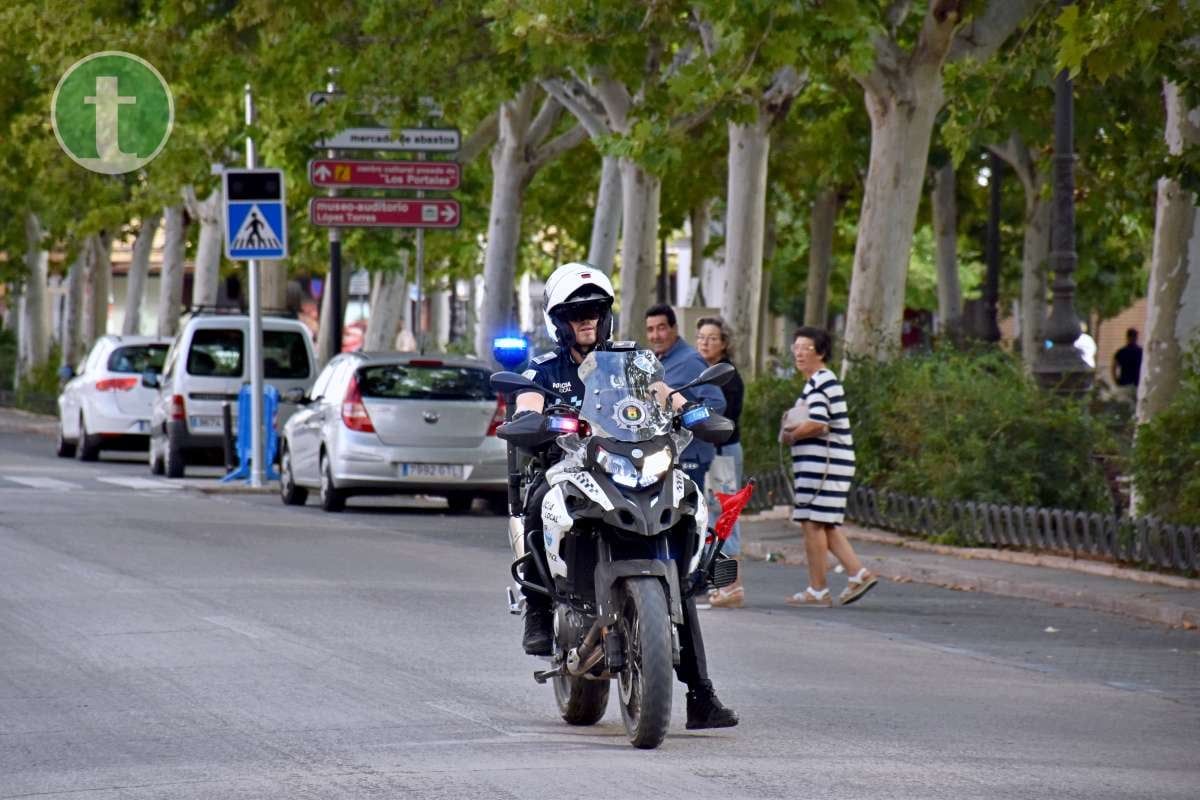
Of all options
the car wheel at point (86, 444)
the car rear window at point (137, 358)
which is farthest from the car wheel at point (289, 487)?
the car wheel at point (86, 444)

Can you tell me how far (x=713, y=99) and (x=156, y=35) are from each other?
7.97m

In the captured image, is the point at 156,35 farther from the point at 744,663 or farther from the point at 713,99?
the point at 744,663

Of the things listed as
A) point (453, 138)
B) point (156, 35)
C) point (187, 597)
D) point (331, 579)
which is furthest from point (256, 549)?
point (453, 138)

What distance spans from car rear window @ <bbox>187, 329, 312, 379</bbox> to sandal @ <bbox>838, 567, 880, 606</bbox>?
15.4 m

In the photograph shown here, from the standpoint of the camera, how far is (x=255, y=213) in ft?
86.7

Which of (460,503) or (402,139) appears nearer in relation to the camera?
(460,503)

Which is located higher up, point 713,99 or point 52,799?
point 713,99

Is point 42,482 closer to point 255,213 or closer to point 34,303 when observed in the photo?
point 255,213

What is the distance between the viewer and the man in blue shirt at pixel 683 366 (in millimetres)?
13859

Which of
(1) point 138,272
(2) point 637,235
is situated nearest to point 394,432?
(2) point 637,235

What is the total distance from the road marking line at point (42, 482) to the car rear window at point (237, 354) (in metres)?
2.65

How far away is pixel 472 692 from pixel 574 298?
6.17ft

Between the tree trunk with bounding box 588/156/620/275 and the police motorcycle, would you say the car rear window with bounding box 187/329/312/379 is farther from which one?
the police motorcycle

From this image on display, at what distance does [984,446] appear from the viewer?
722 inches
